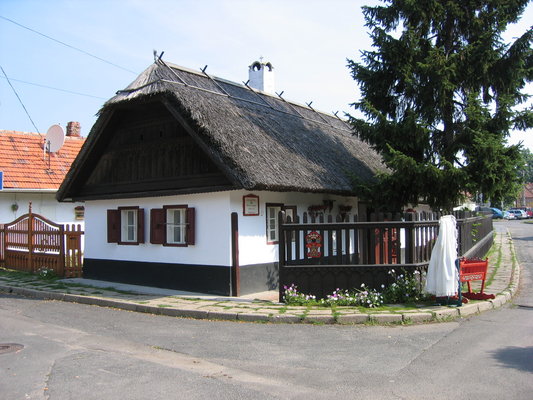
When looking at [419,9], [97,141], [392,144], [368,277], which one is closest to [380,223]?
[368,277]

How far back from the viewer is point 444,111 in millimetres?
13711

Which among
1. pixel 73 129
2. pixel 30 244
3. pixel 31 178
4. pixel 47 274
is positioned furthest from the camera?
pixel 73 129

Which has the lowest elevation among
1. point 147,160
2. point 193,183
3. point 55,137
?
point 193,183

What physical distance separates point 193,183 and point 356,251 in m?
4.41

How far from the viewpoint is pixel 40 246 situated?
52.3 feet

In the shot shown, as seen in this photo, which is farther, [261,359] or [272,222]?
[272,222]

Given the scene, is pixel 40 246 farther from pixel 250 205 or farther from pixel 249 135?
pixel 249 135

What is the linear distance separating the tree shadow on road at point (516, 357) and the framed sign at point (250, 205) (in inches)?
260

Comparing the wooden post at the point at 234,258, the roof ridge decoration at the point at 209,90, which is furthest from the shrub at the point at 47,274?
the wooden post at the point at 234,258

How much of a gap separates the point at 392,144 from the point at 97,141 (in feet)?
28.0

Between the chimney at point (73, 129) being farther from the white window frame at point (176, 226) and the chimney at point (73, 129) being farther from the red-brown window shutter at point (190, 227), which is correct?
the red-brown window shutter at point (190, 227)

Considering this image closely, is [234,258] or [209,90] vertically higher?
[209,90]

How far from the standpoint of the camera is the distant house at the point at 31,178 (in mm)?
19500

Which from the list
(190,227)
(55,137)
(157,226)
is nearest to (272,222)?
(190,227)
